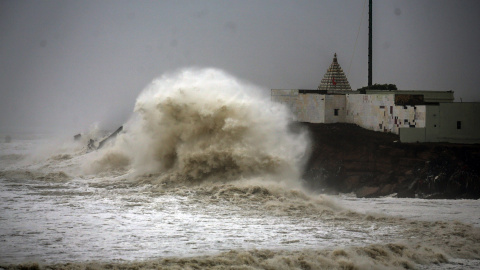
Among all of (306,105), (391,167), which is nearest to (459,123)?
(391,167)

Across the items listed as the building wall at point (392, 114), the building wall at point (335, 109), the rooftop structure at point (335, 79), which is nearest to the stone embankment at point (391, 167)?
the building wall at point (392, 114)

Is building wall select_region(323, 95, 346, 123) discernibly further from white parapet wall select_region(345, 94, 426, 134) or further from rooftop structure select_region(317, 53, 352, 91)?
rooftop structure select_region(317, 53, 352, 91)

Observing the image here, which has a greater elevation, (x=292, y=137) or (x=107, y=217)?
(x=292, y=137)

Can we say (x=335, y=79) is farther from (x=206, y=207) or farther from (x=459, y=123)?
(x=206, y=207)

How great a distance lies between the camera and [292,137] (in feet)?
84.4

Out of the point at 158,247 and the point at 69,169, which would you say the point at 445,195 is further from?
the point at 69,169

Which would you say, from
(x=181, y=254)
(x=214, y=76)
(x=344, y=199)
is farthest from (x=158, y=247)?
(x=214, y=76)

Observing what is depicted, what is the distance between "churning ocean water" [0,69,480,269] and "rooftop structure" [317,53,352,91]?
802cm

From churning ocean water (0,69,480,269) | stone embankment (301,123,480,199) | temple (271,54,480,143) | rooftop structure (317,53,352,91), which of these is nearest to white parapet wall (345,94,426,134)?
temple (271,54,480,143)

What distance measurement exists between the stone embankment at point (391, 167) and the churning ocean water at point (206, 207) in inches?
38.7

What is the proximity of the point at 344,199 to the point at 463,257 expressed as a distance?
8241 millimetres

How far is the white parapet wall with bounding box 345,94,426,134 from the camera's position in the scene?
81.6 feet

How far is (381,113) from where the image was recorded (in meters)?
27.1

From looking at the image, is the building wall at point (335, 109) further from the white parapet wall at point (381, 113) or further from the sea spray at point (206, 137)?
the sea spray at point (206, 137)
